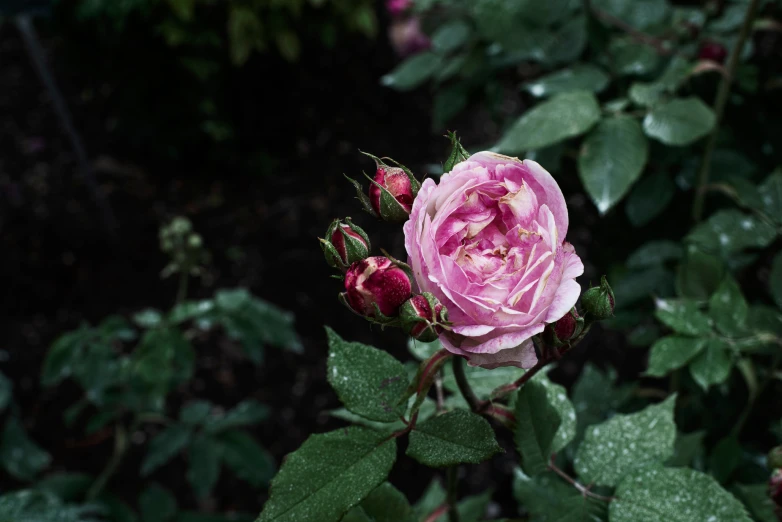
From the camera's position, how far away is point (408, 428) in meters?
0.61

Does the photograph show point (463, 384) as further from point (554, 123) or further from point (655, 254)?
point (655, 254)

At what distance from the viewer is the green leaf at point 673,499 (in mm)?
615

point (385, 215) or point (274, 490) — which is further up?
point (385, 215)

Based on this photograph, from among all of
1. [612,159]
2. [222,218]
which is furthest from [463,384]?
[222,218]

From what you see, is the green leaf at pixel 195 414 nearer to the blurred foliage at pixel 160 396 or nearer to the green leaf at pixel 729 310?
the blurred foliage at pixel 160 396

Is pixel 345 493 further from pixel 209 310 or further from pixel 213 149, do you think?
pixel 213 149

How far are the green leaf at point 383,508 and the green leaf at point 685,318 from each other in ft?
1.41

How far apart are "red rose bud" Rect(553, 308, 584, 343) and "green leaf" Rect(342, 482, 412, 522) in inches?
12.0

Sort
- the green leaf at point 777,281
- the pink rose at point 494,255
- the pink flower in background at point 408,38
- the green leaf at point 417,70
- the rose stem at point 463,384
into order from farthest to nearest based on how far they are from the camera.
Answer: the pink flower in background at point 408,38 < the green leaf at point 417,70 < the green leaf at point 777,281 < the rose stem at point 463,384 < the pink rose at point 494,255

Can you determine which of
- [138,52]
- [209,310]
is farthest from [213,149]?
[209,310]

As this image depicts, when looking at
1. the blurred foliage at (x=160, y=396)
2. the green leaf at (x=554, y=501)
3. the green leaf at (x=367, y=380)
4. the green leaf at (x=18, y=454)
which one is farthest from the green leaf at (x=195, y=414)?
the green leaf at (x=367, y=380)

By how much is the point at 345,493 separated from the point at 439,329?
16 centimetres

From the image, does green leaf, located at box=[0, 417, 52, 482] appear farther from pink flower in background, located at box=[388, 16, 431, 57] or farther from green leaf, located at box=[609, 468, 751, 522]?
pink flower in background, located at box=[388, 16, 431, 57]

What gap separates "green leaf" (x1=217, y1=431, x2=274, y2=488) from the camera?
1406mm
